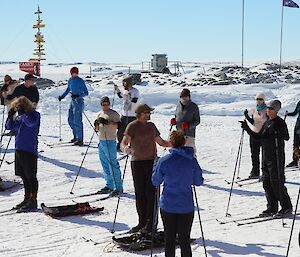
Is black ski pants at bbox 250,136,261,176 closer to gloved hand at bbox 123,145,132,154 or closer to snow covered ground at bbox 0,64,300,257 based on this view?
snow covered ground at bbox 0,64,300,257

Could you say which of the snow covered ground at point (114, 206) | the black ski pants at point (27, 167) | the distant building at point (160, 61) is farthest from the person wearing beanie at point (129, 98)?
the distant building at point (160, 61)

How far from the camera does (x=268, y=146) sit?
8094 millimetres

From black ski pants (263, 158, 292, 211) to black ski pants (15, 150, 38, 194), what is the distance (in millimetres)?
3567

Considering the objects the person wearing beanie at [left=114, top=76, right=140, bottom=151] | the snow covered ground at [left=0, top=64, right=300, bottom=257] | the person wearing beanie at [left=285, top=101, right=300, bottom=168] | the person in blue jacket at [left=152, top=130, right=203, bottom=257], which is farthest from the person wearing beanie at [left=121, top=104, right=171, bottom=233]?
the person wearing beanie at [left=114, top=76, right=140, bottom=151]

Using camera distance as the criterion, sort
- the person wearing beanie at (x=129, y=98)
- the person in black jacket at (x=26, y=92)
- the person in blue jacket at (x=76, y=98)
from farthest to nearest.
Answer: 1. the person in blue jacket at (x=76, y=98)
2. the person wearing beanie at (x=129, y=98)
3. the person in black jacket at (x=26, y=92)

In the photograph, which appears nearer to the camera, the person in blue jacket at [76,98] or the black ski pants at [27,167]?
the black ski pants at [27,167]

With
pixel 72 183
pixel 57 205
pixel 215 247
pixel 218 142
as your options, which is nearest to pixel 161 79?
pixel 218 142

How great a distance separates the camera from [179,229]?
19.3 ft

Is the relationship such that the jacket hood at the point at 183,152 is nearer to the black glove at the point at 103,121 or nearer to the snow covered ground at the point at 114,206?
the snow covered ground at the point at 114,206

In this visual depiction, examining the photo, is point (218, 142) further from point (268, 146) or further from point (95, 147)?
point (268, 146)

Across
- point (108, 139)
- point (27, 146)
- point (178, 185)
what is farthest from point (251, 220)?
point (27, 146)

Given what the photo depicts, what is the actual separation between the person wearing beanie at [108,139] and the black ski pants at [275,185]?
251 cm

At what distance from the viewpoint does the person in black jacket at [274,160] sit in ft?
26.2

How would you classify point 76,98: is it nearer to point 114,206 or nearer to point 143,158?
point 114,206
